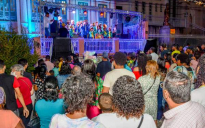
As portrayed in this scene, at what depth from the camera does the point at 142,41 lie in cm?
1766

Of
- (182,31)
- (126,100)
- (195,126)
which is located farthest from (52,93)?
(182,31)

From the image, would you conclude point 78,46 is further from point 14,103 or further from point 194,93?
point 194,93

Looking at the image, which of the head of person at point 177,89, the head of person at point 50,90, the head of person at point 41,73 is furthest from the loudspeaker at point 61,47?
the head of person at point 177,89

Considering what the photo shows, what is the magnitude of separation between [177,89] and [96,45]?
1405 centimetres

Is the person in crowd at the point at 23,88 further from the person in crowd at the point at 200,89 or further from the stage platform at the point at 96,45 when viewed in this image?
the stage platform at the point at 96,45

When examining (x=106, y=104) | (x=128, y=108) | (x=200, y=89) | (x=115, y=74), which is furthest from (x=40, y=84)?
(x=200, y=89)

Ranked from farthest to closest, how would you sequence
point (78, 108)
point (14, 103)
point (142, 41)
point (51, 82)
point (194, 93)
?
point (142, 41), point (14, 103), point (51, 82), point (194, 93), point (78, 108)

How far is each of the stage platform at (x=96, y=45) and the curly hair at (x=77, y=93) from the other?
10.9m

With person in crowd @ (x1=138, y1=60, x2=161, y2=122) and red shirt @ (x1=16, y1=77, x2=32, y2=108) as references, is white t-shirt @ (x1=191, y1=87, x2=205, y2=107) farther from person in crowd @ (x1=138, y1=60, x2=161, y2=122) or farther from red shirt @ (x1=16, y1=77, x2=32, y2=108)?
red shirt @ (x1=16, y1=77, x2=32, y2=108)

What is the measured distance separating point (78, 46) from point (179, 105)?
1291cm

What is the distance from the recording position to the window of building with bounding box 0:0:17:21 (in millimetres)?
16625

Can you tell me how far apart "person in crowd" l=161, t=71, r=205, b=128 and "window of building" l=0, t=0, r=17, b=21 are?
17514 millimetres

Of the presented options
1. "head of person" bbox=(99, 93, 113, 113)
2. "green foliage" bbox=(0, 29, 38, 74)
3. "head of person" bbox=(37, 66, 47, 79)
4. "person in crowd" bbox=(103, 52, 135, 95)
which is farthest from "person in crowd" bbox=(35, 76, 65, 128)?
"green foliage" bbox=(0, 29, 38, 74)

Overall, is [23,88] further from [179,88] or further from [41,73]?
[179,88]
